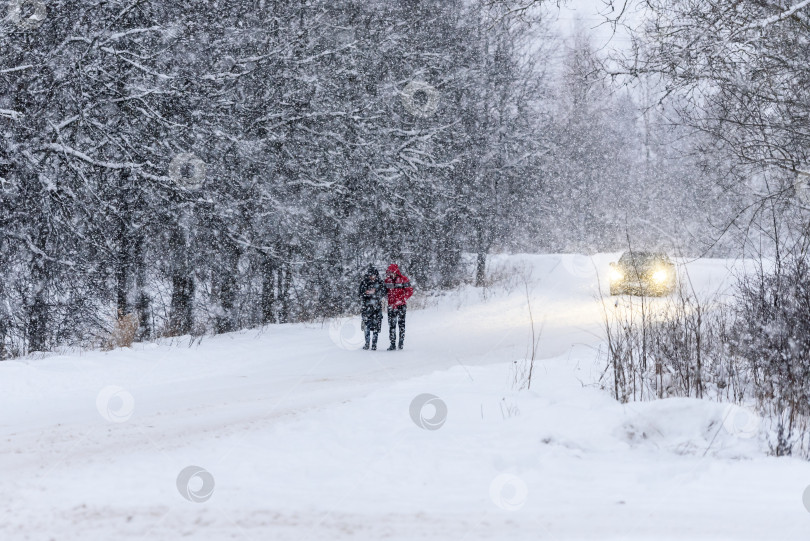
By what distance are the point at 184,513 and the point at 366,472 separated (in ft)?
4.62

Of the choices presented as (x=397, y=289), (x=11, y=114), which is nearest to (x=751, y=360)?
(x=397, y=289)

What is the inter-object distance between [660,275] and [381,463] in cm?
2081

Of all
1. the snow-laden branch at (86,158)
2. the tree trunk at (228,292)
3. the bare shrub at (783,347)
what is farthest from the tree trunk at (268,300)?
the bare shrub at (783,347)

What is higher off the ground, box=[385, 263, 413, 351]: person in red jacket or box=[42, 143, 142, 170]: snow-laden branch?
box=[42, 143, 142, 170]: snow-laden branch

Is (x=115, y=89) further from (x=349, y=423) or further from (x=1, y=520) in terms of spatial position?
(x=1, y=520)

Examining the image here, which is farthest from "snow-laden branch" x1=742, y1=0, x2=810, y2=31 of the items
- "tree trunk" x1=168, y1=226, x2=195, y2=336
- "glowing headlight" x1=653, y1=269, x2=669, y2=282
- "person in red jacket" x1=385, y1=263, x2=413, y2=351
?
"glowing headlight" x1=653, y1=269, x2=669, y2=282

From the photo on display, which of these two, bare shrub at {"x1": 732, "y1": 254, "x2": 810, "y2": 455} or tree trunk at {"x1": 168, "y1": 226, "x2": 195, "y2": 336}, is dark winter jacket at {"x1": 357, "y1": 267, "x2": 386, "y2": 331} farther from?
bare shrub at {"x1": 732, "y1": 254, "x2": 810, "y2": 455}

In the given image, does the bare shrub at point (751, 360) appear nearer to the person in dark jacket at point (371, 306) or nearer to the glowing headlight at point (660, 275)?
the person in dark jacket at point (371, 306)

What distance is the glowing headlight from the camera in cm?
2381

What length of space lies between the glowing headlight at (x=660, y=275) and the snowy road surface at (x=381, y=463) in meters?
15.6

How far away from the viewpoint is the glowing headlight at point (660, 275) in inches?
938

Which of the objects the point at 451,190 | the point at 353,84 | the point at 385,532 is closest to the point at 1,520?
the point at 385,532

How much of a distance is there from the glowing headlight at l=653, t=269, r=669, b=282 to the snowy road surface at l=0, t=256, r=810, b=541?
15598mm

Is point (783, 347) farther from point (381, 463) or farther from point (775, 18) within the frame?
point (381, 463)
